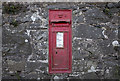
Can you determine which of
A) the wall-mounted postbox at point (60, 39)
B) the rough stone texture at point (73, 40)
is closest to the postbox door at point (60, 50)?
the wall-mounted postbox at point (60, 39)

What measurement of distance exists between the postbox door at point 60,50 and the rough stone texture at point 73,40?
0.15m

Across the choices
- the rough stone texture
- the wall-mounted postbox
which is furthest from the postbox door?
the rough stone texture

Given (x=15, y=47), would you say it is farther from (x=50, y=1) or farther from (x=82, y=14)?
(x=82, y=14)

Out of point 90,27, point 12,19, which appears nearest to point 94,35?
point 90,27

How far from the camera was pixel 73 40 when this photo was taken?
388cm

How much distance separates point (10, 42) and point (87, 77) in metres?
1.82

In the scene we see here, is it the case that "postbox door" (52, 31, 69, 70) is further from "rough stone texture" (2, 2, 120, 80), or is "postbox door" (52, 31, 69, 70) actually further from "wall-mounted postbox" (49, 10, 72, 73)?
"rough stone texture" (2, 2, 120, 80)

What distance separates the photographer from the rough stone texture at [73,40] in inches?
151

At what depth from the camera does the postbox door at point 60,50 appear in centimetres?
385

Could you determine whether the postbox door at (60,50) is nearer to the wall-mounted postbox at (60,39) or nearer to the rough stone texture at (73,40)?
the wall-mounted postbox at (60,39)

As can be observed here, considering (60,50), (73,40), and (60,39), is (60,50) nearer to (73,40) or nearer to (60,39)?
(60,39)

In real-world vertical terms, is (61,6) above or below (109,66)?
above

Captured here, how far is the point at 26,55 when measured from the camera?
3867 mm

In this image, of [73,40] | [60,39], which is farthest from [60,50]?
[73,40]
